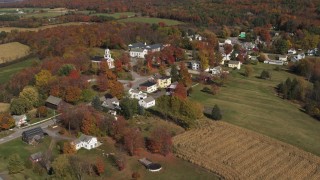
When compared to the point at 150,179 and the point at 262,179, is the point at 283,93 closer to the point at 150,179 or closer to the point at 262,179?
the point at 262,179

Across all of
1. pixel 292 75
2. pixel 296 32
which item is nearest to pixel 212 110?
pixel 292 75

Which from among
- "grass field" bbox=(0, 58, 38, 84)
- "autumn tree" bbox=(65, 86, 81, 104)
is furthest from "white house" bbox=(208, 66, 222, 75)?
"grass field" bbox=(0, 58, 38, 84)

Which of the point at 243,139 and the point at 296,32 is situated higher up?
the point at 296,32

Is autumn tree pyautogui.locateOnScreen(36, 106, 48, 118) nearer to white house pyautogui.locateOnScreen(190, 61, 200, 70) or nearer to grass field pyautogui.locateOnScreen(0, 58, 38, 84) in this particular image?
grass field pyautogui.locateOnScreen(0, 58, 38, 84)

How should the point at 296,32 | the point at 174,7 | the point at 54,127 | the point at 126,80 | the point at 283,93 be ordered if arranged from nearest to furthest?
the point at 54,127, the point at 283,93, the point at 126,80, the point at 296,32, the point at 174,7

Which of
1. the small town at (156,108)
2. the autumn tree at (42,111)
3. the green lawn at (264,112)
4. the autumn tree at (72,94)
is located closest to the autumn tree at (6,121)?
the small town at (156,108)

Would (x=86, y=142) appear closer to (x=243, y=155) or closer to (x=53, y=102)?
(x=53, y=102)
